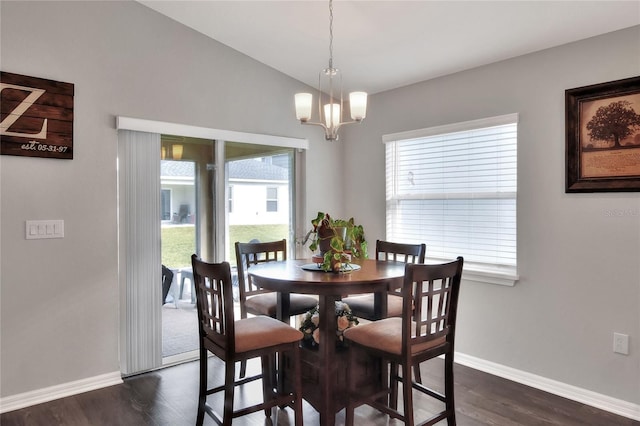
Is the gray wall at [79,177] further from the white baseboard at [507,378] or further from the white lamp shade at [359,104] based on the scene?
the white lamp shade at [359,104]

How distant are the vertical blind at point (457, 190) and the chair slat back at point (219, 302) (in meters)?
2.16

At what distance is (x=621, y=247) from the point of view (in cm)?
259

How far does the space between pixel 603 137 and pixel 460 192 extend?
1090 mm

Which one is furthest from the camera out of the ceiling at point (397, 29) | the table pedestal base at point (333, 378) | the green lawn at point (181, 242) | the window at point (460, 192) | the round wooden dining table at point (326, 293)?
the green lawn at point (181, 242)

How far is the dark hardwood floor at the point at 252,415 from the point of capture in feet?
8.16

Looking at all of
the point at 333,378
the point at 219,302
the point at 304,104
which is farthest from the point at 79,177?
the point at 333,378

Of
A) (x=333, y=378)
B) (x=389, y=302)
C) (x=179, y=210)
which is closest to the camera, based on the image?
(x=333, y=378)

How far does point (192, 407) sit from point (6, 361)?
1.21m

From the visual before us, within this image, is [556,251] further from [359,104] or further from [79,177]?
[79,177]

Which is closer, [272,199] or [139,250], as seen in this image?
[139,250]

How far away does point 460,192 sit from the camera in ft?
11.4

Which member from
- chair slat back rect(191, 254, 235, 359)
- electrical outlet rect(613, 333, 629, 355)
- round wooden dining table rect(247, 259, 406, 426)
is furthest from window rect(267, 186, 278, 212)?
electrical outlet rect(613, 333, 629, 355)

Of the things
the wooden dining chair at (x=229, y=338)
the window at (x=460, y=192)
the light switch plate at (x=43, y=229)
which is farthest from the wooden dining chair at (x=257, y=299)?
the window at (x=460, y=192)

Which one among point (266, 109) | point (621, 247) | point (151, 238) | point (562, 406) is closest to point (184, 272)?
point (151, 238)
